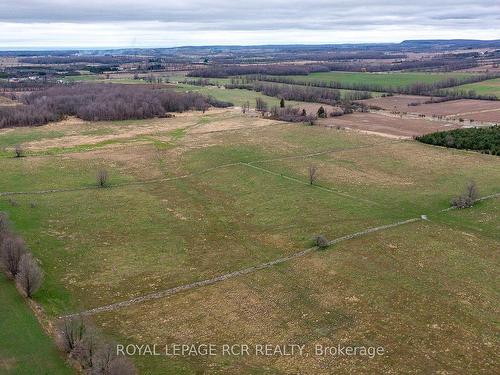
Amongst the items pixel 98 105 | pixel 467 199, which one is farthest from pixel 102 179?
pixel 98 105

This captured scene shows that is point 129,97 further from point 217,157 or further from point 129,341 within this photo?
point 129,341

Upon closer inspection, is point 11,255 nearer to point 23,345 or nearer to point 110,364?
point 23,345

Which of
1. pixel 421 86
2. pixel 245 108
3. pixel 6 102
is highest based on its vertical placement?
pixel 421 86

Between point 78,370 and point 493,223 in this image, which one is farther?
point 493,223

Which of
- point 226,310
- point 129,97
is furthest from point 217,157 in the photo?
point 129,97

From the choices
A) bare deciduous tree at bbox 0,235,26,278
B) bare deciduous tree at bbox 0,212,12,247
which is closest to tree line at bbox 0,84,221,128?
bare deciduous tree at bbox 0,212,12,247

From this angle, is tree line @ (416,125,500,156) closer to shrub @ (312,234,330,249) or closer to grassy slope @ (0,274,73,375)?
shrub @ (312,234,330,249)

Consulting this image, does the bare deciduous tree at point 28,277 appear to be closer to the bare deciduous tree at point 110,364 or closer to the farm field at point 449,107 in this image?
the bare deciduous tree at point 110,364
